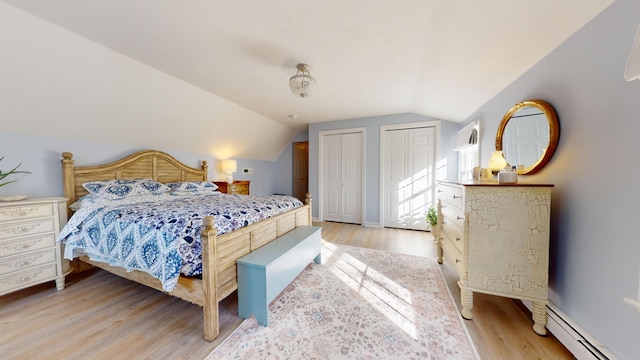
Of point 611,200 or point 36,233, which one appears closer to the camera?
point 611,200

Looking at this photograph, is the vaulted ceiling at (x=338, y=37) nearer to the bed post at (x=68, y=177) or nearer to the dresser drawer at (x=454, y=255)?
the bed post at (x=68, y=177)

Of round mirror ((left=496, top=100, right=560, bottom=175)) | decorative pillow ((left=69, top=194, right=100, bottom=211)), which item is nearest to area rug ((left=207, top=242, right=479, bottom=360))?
round mirror ((left=496, top=100, right=560, bottom=175))

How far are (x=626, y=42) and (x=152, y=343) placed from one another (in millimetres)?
3287

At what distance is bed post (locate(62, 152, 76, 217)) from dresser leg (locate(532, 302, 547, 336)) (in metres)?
4.42

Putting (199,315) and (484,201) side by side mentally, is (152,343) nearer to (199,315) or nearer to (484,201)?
(199,315)

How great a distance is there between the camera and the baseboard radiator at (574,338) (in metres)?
1.19

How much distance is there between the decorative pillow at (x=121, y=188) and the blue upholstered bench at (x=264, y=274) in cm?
186

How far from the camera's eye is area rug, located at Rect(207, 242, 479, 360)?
1.38 meters

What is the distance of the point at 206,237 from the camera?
57.2 inches

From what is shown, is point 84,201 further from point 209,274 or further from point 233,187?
point 233,187

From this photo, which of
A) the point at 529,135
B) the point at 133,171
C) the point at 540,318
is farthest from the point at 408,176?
the point at 133,171

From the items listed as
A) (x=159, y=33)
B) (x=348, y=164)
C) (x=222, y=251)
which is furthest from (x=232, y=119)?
(x=222, y=251)

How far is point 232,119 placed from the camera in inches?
149

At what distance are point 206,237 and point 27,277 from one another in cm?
191
